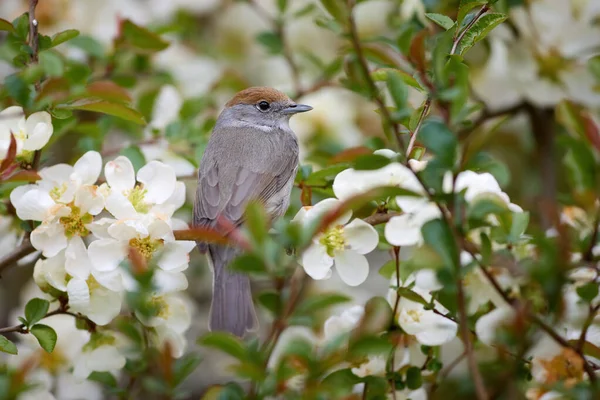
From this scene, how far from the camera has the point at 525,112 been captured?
415cm

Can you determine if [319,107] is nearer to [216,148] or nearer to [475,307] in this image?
[216,148]

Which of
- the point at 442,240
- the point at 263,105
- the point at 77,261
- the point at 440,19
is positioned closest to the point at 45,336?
the point at 77,261

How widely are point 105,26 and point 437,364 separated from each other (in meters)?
2.91

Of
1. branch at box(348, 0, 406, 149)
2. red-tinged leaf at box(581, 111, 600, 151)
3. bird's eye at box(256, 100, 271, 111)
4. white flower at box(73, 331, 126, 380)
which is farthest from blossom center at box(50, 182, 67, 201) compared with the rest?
bird's eye at box(256, 100, 271, 111)

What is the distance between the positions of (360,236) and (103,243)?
2.44 feet

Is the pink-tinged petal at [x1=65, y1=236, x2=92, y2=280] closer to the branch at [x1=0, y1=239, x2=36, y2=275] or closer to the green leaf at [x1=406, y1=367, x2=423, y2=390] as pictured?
the branch at [x1=0, y1=239, x2=36, y2=275]

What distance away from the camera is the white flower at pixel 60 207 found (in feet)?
7.55

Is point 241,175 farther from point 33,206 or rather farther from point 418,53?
point 418,53

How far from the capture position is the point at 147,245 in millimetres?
2320

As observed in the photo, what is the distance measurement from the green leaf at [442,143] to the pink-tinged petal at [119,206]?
1.00 m

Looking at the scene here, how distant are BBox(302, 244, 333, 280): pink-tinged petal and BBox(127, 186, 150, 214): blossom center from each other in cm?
56

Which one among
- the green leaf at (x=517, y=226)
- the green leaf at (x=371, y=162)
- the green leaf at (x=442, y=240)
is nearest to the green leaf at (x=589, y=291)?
the green leaf at (x=517, y=226)

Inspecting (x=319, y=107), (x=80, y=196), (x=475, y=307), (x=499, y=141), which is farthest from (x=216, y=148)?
(x=499, y=141)

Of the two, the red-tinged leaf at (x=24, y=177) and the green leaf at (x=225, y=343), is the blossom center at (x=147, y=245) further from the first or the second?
the green leaf at (x=225, y=343)
